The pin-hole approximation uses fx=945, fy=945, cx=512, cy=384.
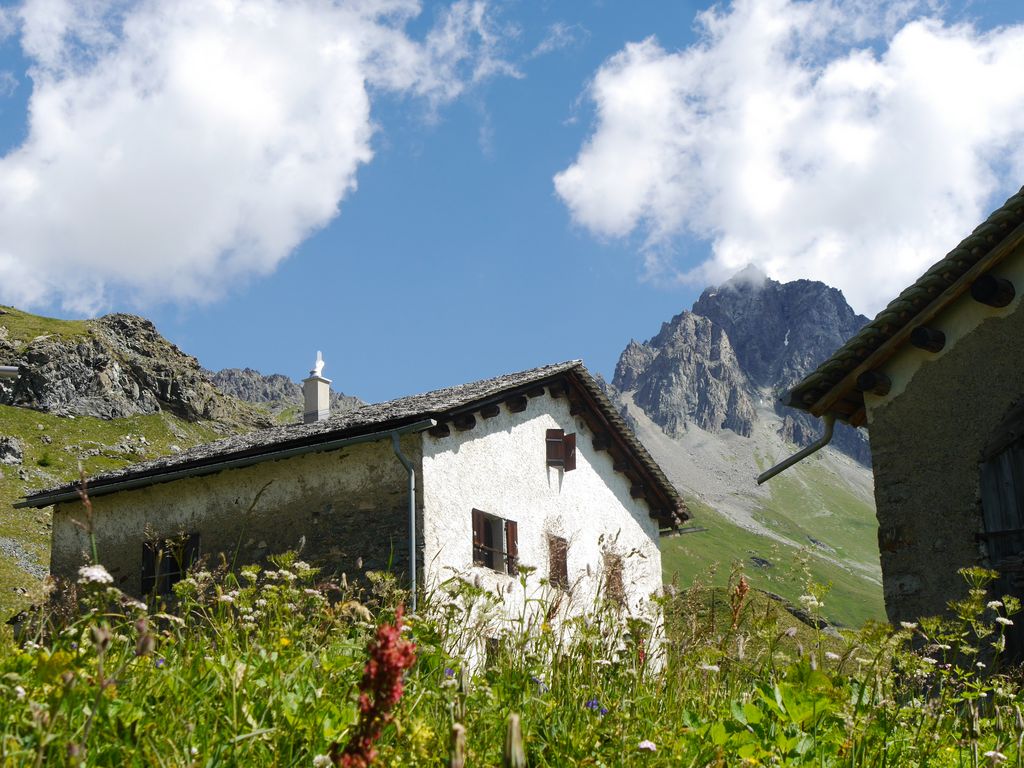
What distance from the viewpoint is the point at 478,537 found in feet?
52.4

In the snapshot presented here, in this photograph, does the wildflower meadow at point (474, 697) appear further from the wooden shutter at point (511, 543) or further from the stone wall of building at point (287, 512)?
the wooden shutter at point (511, 543)

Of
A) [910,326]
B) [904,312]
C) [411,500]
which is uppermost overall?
[904,312]

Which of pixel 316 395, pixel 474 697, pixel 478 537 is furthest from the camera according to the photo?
pixel 316 395

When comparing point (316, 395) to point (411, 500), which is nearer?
point (411, 500)

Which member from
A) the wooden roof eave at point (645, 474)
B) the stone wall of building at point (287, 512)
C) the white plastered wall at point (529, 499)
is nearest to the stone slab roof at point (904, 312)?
the white plastered wall at point (529, 499)

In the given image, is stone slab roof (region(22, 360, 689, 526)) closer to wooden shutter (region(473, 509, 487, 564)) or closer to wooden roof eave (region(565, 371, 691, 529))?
wooden roof eave (region(565, 371, 691, 529))

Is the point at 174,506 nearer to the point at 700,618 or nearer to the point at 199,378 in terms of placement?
the point at 700,618

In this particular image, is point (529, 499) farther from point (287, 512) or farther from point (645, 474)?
point (287, 512)

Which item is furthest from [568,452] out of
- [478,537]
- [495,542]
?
[478,537]

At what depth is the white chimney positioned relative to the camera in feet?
75.7

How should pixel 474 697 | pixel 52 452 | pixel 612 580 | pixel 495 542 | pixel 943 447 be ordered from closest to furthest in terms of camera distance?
pixel 474 697, pixel 612 580, pixel 943 447, pixel 495 542, pixel 52 452

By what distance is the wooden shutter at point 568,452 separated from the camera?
61.1 feet

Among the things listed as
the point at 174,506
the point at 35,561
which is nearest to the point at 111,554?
the point at 174,506

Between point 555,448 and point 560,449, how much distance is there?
0.13m
